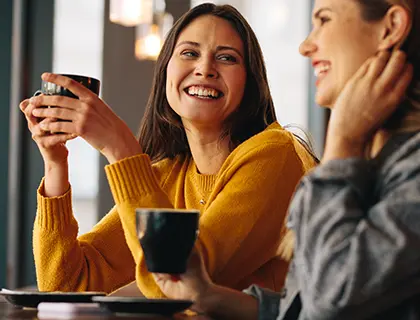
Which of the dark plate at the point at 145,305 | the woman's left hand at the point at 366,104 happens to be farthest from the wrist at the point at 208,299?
the woman's left hand at the point at 366,104

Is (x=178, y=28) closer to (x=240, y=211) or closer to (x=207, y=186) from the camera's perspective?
(x=207, y=186)

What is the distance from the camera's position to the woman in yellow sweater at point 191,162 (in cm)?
162

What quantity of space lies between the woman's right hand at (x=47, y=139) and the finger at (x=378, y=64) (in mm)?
745

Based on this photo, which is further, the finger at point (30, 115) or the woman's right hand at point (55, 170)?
→ the woman's right hand at point (55, 170)

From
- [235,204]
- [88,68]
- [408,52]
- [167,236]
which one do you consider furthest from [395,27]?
[88,68]

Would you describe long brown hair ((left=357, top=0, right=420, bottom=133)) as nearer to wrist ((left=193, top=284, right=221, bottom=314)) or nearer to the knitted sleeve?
wrist ((left=193, top=284, right=221, bottom=314))

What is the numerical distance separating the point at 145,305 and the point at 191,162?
880 mm

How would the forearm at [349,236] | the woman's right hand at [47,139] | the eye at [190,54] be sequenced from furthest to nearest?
the eye at [190,54]
the woman's right hand at [47,139]
the forearm at [349,236]

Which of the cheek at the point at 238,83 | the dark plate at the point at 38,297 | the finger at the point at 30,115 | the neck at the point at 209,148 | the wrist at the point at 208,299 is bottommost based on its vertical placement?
the dark plate at the point at 38,297

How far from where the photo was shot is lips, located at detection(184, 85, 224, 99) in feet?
6.30

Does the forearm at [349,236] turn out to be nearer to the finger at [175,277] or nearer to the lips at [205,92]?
the finger at [175,277]

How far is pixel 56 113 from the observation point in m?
1.64

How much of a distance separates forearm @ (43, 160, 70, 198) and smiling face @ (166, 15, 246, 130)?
32 cm

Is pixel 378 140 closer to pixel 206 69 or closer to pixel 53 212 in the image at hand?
pixel 206 69
